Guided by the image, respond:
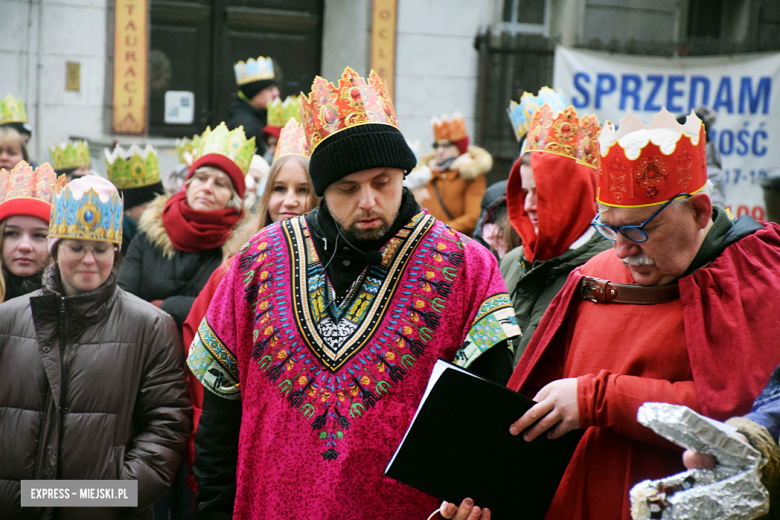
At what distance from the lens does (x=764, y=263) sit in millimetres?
1987

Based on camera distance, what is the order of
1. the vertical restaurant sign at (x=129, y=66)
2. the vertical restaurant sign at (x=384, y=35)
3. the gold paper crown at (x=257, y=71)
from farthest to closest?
the vertical restaurant sign at (x=384, y=35) < the vertical restaurant sign at (x=129, y=66) < the gold paper crown at (x=257, y=71)

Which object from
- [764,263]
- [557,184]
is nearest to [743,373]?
[764,263]

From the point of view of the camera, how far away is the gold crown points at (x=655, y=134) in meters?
2.04

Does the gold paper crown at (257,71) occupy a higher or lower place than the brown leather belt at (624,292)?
higher

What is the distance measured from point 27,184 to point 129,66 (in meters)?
4.55

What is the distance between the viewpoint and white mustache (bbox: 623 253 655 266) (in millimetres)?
2027

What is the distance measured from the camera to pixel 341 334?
7.10 feet

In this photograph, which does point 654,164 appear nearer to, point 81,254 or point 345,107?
point 345,107

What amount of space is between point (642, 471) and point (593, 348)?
1.08 feet

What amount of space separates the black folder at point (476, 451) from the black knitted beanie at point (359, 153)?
58cm

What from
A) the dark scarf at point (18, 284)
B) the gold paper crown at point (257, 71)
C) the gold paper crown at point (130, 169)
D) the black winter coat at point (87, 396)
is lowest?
the black winter coat at point (87, 396)

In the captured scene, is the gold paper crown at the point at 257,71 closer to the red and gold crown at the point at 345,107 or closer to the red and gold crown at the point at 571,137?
the red and gold crown at the point at 571,137

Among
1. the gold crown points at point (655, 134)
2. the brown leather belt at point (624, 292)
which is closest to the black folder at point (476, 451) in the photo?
the brown leather belt at point (624, 292)

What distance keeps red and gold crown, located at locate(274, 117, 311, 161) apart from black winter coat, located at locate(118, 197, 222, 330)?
72 centimetres
